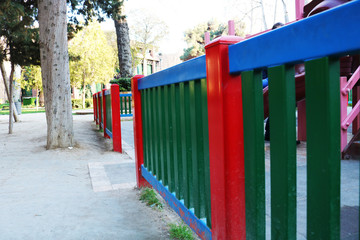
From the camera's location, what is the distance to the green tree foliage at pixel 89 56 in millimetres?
28516

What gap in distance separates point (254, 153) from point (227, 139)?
18cm

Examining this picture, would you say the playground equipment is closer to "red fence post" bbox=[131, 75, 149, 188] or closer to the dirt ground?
the dirt ground

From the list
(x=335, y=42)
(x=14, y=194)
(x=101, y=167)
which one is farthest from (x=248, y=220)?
(x=101, y=167)

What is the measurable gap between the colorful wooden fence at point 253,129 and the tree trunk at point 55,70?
13.6 feet

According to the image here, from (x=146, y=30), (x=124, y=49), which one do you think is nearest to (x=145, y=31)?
(x=146, y=30)

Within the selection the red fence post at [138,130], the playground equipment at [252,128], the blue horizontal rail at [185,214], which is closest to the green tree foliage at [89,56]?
the red fence post at [138,130]

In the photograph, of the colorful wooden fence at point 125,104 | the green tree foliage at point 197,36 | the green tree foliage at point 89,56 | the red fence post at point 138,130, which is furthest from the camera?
the green tree foliage at point 197,36

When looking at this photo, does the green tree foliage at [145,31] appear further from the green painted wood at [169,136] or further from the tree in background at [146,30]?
the green painted wood at [169,136]

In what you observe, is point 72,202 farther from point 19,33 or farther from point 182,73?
point 19,33

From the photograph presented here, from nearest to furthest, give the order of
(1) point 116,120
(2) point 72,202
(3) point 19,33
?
1. (2) point 72,202
2. (1) point 116,120
3. (3) point 19,33

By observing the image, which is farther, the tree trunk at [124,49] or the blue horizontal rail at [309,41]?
the tree trunk at [124,49]

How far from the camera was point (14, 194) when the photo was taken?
3.62 meters

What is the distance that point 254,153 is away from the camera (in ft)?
4.30

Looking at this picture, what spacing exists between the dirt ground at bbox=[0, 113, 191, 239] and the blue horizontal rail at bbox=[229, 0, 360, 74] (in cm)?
165
